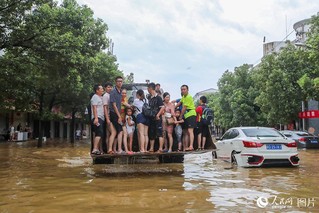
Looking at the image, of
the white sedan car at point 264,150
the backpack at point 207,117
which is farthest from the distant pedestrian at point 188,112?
the white sedan car at point 264,150

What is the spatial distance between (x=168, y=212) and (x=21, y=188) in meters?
3.74

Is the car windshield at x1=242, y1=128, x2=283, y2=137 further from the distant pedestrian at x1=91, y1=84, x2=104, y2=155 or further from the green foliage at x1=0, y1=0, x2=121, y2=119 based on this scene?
the green foliage at x1=0, y1=0, x2=121, y2=119

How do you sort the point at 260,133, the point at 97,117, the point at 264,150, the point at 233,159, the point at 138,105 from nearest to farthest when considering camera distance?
the point at 97,117, the point at 138,105, the point at 264,150, the point at 260,133, the point at 233,159

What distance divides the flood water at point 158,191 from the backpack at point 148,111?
1578mm

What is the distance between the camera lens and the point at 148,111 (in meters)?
9.13

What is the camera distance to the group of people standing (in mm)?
8906

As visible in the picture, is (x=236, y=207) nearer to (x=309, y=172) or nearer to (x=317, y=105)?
(x=309, y=172)

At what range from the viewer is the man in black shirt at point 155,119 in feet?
30.2

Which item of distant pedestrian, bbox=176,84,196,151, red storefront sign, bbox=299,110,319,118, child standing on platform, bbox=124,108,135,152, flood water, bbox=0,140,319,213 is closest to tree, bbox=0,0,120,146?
flood water, bbox=0,140,319,213

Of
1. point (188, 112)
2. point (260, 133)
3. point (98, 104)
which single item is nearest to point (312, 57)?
point (260, 133)

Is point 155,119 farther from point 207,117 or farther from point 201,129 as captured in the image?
point 207,117

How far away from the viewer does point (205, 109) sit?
35.0ft

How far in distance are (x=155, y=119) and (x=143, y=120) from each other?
311mm

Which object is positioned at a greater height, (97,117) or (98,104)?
(98,104)
